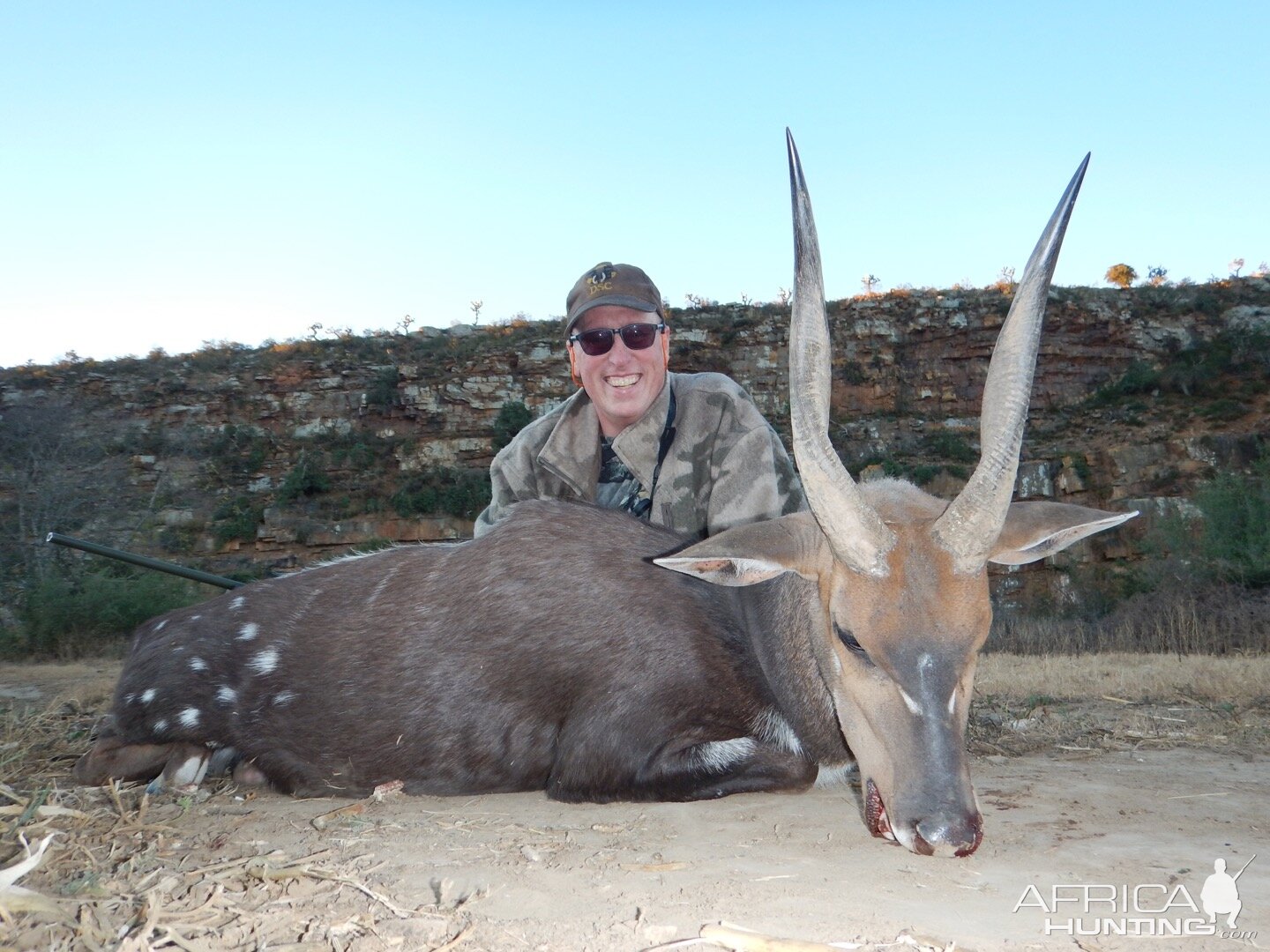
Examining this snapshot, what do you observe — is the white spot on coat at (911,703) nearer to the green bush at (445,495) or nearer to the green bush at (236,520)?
the green bush at (445,495)

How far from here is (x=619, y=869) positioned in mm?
2871

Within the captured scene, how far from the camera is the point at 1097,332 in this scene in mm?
28766

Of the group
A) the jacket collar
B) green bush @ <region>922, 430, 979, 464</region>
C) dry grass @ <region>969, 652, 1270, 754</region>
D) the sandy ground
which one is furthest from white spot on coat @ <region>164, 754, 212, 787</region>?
green bush @ <region>922, 430, 979, 464</region>

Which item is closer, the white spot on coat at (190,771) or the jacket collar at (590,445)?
the white spot on coat at (190,771)

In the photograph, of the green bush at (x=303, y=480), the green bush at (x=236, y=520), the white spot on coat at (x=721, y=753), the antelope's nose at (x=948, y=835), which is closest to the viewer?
the antelope's nose at (x=948, y=835)

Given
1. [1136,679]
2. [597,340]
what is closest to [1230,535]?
[1136,679]

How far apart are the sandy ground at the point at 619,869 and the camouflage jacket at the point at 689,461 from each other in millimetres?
2077

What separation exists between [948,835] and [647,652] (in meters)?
1.51

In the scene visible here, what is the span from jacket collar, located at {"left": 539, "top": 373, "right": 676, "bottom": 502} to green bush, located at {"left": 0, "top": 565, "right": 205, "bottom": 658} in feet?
32.2

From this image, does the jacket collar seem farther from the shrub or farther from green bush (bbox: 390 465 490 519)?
the shrub

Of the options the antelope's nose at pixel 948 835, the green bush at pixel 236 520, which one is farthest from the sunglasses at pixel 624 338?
the green bush at pixel 236 520

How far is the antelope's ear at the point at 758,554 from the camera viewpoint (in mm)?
3398

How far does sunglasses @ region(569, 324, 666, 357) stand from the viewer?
5746 mm

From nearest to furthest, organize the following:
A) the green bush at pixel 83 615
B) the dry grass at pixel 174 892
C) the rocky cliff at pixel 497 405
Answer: the dry grass at pixel 174 892 < the green bush at pixel 83 615 < the rocky cliff at pixel 497 405
